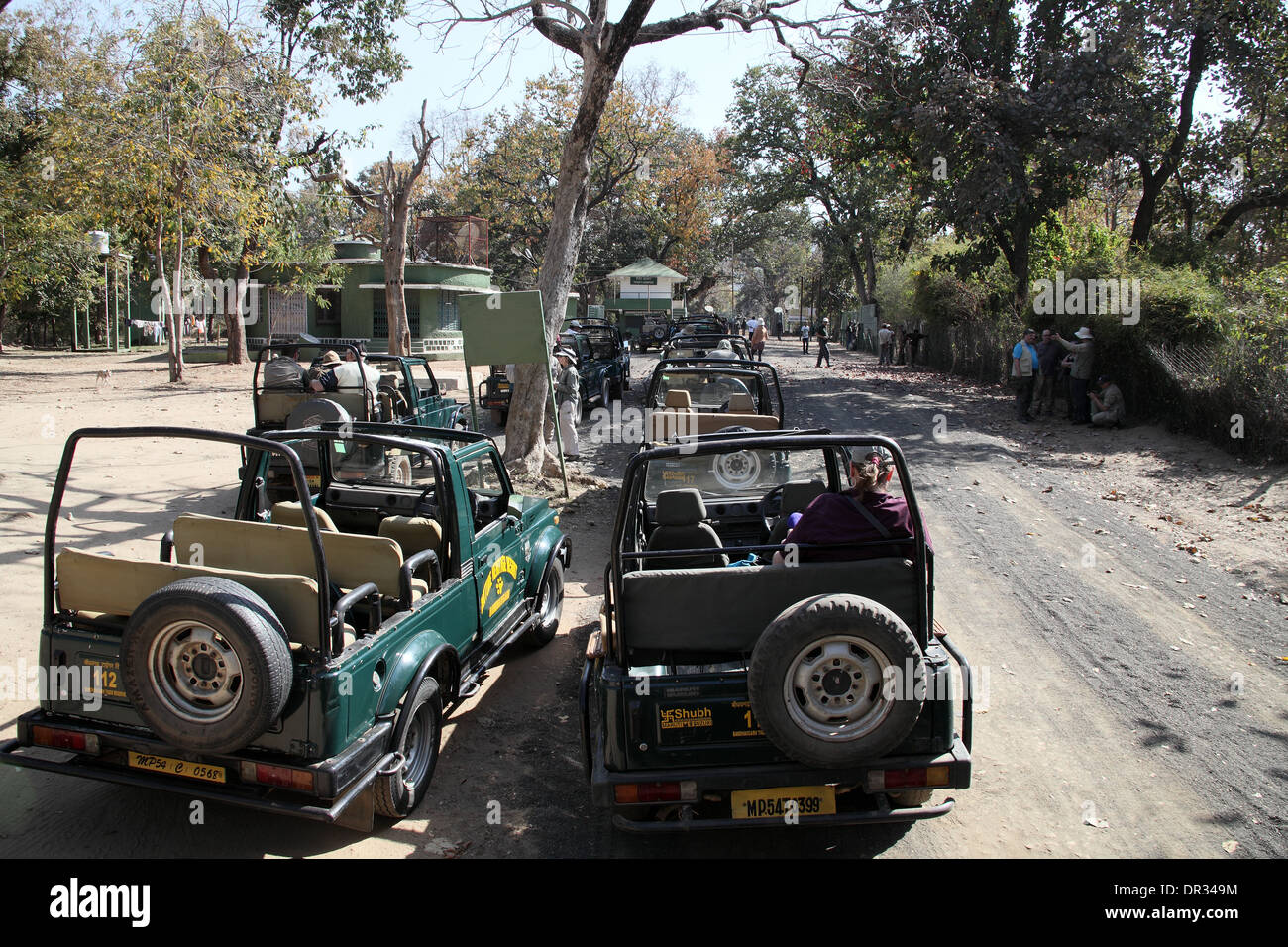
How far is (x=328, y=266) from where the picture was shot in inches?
1208

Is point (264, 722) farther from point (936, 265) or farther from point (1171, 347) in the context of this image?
point (936, 265)

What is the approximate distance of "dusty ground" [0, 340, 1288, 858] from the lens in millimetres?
4266

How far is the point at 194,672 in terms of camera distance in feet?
12.4

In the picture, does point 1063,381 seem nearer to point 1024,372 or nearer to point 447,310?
point 1024,372

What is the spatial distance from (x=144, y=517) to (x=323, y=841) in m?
6.90

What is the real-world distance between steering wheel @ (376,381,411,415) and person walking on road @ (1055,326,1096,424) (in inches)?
471

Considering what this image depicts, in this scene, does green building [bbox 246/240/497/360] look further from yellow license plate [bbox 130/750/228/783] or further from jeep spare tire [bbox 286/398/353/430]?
yellow license plate [bbox 130/750/228/783]

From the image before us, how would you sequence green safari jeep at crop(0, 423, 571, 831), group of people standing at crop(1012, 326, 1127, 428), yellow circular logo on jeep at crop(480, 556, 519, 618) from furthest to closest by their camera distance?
group of people standing at crop(1012, 326, 1127, 428) < yellow circular logo on jeep at crop(480, 556, 519, 618) < green safari jeep at crop(0, 423, 571, 831)

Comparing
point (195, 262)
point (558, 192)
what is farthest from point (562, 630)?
point (195, 262)

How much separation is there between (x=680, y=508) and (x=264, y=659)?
2256 mm

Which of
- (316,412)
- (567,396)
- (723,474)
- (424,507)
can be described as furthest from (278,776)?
(567,396)

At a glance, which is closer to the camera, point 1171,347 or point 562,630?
point 562,630

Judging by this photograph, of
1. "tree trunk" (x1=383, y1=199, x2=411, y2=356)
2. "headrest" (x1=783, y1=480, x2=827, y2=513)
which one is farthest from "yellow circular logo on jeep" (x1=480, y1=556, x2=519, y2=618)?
"tree trunk" (x1=383, y1=199, x2=411, y2=356)
